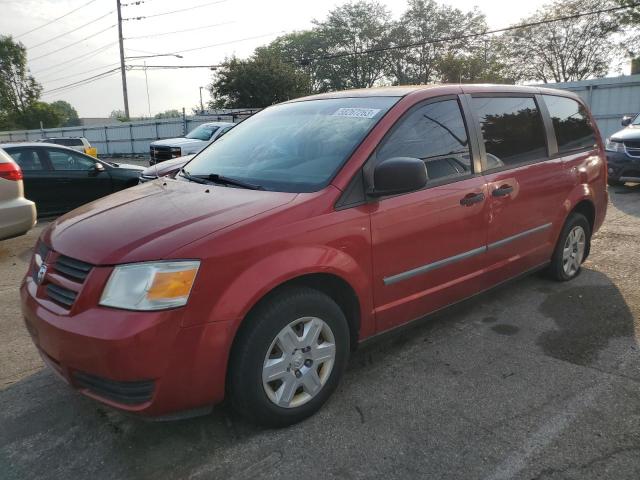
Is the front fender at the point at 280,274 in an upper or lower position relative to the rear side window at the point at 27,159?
lower

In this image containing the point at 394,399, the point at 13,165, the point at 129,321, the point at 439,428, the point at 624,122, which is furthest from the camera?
the point at 624,122

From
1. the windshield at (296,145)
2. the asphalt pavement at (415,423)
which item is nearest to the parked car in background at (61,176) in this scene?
the asphalt pavement at (415,423)

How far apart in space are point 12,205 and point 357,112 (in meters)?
4.83

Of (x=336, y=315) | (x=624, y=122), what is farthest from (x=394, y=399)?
(x=624, y=122)

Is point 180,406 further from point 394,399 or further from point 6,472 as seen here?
point 394,399

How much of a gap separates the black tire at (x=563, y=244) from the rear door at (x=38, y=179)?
25.4 feet

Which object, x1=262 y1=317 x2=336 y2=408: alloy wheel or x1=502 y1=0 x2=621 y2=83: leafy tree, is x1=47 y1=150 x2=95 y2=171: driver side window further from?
x1=502 y1=0 x2=621 y2=83: leafy tree

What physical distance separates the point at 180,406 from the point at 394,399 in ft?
3.90

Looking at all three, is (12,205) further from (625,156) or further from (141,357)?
(625,156)

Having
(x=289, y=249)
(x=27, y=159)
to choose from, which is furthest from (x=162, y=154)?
(x=289, y=249)

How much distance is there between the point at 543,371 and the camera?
315cm

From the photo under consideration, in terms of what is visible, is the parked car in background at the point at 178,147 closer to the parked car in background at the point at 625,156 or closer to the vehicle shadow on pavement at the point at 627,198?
the parked car in background at the point at 625,156

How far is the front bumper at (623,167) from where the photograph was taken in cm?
951

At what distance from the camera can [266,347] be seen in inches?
95.2
